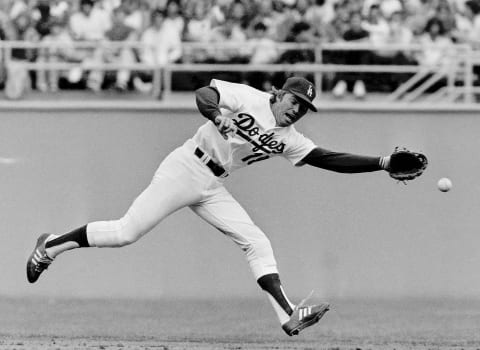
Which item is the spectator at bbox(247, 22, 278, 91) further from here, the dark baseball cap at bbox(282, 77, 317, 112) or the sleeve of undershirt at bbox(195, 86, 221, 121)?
the sleeve of undershirt at bbox(195, 86, 221, 121)

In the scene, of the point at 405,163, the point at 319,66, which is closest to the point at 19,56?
the point at 319,66

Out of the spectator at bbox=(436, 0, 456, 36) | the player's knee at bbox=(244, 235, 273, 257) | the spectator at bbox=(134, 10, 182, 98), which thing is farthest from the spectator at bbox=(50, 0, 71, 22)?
the player's knee at bbox=(244, 235, 273, 257)

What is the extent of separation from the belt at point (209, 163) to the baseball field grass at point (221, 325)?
61.2 inches

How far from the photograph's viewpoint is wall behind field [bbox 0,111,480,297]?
45.9 ft

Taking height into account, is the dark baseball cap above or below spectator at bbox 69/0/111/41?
above

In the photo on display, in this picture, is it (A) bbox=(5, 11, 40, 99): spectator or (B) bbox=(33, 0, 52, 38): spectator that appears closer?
(A) bbox=(5, 11, 40, 99): spectator

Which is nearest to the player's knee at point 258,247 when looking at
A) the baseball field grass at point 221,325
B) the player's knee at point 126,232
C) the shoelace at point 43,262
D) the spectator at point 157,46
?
the player's knee at point 126,232

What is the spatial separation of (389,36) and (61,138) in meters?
4.25

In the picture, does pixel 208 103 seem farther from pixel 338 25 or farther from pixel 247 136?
pixel 338 25

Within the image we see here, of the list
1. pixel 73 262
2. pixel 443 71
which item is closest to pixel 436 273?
pixel 443 71

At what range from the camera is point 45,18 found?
14258 millimetres

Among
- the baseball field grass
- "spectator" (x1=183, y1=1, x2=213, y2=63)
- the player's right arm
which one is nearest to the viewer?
the player's right arm

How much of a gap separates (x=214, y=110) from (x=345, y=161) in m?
1.38

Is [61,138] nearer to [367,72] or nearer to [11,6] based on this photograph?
[11,6]
